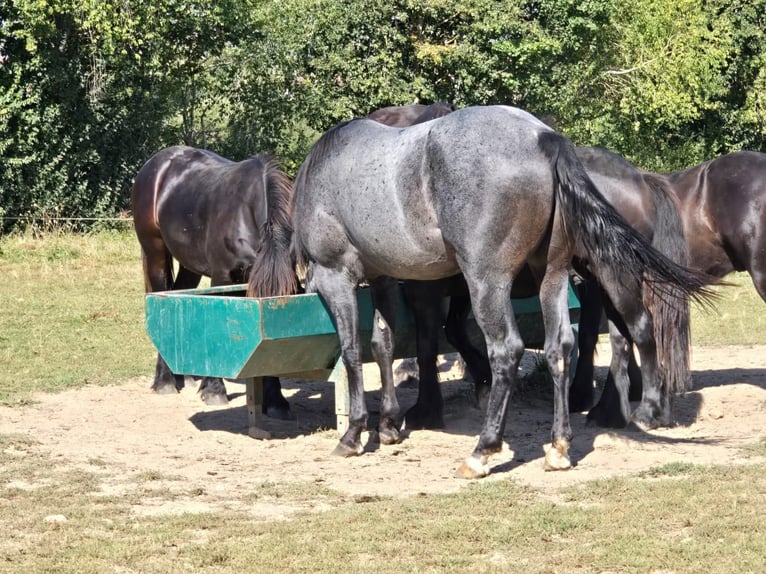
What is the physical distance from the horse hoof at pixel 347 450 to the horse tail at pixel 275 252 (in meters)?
1.19

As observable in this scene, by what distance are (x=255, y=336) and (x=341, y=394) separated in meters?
0.97

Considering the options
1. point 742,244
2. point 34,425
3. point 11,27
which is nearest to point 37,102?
point 11,27

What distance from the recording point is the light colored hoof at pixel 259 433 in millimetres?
7891

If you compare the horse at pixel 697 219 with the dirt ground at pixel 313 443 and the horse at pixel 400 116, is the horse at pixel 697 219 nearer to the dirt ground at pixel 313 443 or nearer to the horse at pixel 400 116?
the dirt ground at pixel 313 443

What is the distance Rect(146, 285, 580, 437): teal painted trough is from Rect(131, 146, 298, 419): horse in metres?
0.39

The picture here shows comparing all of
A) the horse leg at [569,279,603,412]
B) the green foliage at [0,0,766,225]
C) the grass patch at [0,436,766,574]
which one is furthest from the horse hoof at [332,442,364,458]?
the green foliage at [0,0,766,225]

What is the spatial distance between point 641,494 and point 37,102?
16601 millimetres

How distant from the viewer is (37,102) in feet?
65.5

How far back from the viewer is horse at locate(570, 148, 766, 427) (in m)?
8.05

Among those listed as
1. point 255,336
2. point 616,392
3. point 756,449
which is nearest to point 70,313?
point 255,336

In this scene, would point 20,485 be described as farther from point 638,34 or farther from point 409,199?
point 638,34

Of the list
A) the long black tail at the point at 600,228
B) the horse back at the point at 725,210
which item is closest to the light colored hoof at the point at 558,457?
the long black tail at the point at 600,228

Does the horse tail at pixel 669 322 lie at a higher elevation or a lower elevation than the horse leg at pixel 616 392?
higher

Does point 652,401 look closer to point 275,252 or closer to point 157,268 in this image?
point 275,252
